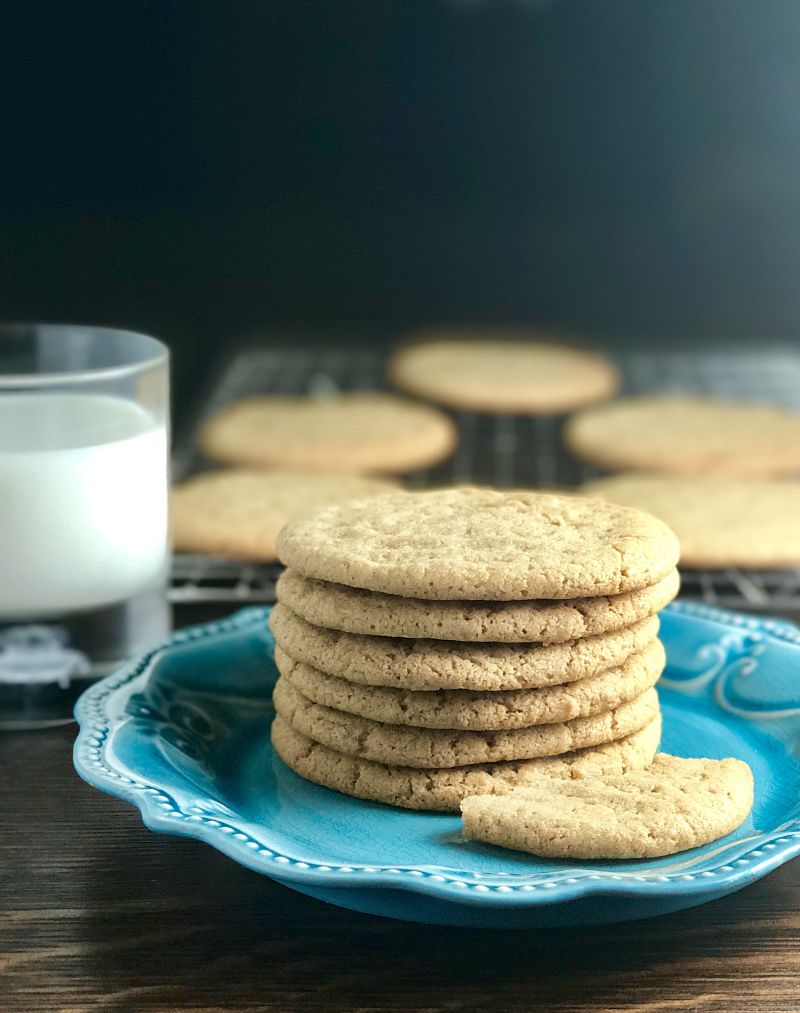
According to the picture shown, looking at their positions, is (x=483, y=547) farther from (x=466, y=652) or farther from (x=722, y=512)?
(x=722, y=512)

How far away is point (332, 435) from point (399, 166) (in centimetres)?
40

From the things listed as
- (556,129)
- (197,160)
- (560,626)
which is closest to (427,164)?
(556,129)

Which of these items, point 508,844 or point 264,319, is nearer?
point 508,844

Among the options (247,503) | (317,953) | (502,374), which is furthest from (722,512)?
(317,953)

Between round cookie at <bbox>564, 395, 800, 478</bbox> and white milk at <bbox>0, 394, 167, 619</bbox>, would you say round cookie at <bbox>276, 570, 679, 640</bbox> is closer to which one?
white milk at <bbox>0, 394, 167, 619</bbox>

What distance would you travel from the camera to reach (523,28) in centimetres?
195

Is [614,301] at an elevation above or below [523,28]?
below

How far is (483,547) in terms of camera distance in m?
0.91

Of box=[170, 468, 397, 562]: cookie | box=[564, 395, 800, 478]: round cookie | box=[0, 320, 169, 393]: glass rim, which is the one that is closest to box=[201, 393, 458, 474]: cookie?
box=[170, 468, 397, 562]: cookie

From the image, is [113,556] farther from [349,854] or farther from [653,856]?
[653,856]

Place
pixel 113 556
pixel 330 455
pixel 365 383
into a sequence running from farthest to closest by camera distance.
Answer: pixel 365 383 < pixel 330 455 < pixel 113 556

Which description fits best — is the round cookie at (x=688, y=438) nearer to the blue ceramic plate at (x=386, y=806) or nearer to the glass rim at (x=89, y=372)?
the blue ceramic plate at (x=386, y=806)

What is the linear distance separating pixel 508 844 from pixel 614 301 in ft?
4.76

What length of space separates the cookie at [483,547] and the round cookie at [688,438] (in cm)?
90
